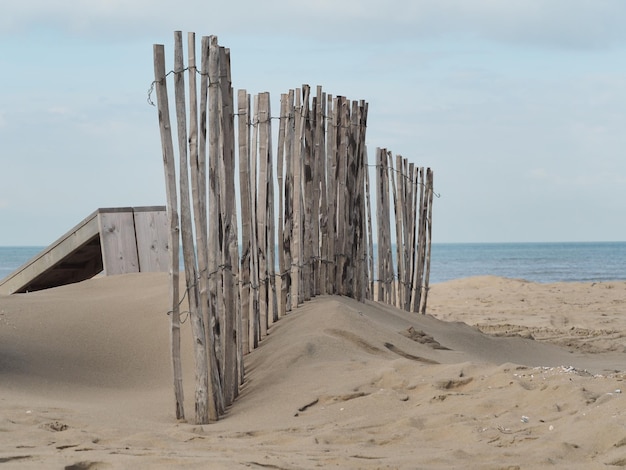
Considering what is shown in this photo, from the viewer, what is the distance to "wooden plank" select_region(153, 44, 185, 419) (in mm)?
3889

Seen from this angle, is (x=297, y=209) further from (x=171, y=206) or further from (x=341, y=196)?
(x=171, y=206)

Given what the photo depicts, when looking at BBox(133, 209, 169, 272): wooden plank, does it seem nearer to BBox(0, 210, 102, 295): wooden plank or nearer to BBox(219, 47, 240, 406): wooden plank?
BBox(0, 210, 102, 295): wooden plank

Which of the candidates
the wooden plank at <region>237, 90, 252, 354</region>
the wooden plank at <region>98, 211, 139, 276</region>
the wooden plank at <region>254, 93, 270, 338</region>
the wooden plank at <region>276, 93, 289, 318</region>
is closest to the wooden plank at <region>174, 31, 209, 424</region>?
the wooden plank at <region>237, 90, 252, 354</region>

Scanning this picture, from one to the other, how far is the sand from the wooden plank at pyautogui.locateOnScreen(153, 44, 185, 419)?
217 mm

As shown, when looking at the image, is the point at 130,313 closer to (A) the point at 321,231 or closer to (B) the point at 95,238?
(A) the point at 321,231

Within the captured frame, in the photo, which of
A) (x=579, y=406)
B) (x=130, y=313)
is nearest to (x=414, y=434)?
(x=579, y=406)

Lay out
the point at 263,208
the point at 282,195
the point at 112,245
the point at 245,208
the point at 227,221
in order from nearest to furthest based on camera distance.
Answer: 1. the point at 227,221
2. the point at 245,208
3. the point at 263,208
4. the point at 282,195
5. the point at 112,245

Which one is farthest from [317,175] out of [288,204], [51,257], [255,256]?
[51,257]

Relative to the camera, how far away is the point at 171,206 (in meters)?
3.91

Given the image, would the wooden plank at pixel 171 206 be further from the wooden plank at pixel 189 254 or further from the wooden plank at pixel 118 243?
the wooden plank at pixel 118 243

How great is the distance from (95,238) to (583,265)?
1128 inches

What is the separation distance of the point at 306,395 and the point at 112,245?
12.9 feet

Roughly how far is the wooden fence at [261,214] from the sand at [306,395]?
237mm

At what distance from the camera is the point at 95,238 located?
304 inches
